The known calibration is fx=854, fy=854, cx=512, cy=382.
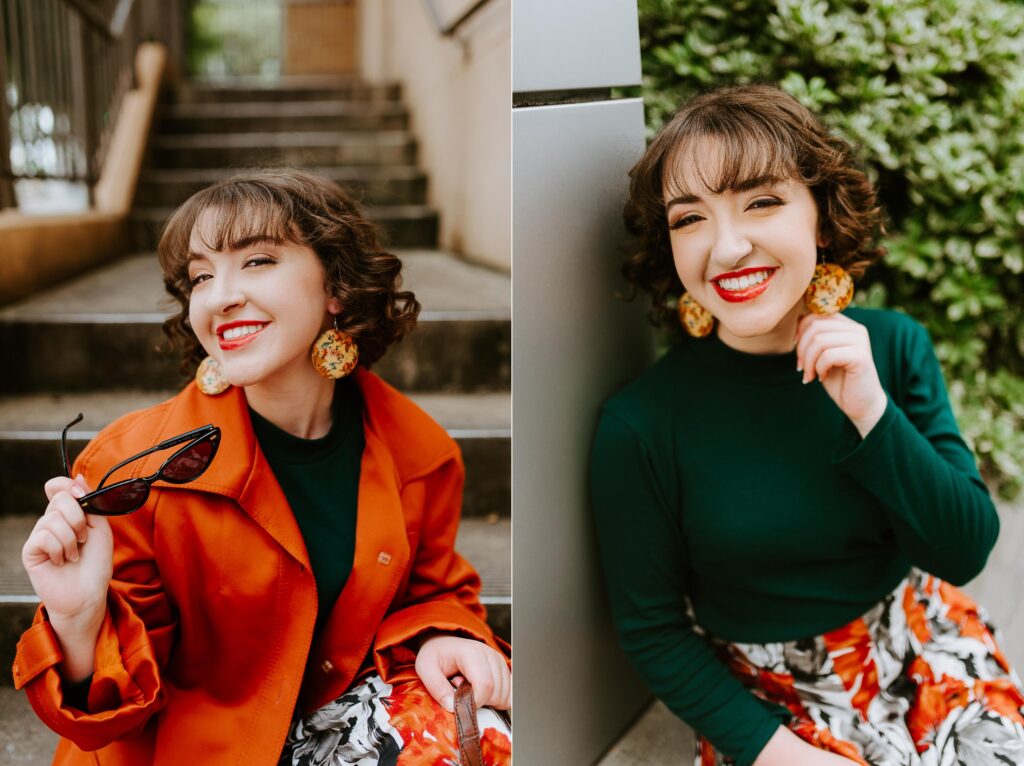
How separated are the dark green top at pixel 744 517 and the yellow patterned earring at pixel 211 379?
2.18 feet

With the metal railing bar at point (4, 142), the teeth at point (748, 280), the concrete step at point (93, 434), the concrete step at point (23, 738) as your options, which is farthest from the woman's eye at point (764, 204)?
the metal railing bar at point (4, 142)

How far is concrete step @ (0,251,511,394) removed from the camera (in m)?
2.75

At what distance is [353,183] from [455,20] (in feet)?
3.22

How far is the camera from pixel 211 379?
4.84 feet

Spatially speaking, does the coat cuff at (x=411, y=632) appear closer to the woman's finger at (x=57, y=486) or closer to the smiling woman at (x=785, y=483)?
the smiling woman at (x=785, y=483)

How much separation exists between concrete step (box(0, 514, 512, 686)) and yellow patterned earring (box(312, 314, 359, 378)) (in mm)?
758

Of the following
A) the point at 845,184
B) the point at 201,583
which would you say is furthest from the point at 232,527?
the point at 845,184

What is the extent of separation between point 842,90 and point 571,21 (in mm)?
1300

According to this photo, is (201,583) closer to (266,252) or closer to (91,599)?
(91,599)

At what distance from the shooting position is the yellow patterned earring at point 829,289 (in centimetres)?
148

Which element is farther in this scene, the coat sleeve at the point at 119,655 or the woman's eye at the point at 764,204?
the woman's eye at the point at 764,204

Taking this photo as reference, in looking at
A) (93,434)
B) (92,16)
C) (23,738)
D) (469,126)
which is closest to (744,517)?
(23,738)

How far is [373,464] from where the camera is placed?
1536 millimetres

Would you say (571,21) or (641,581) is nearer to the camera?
Answer: (571,21)
